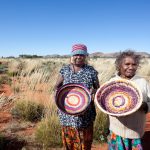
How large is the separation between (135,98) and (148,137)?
3096mm

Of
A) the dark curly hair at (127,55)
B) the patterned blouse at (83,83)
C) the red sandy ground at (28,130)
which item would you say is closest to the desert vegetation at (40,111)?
the red sandy ground at (28,130)

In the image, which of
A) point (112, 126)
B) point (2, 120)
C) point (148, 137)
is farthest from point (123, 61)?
point (2, 120)

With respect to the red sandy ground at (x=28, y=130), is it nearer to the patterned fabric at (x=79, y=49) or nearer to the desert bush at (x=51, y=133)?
the desert bush at (x=51, y=133)

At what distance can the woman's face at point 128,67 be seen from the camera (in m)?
3.54

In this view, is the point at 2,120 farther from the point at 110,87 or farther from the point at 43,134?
the point at 110,87

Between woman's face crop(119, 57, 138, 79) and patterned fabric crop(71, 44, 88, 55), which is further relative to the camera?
patterned fabric crop(71, 44, 88, 55)

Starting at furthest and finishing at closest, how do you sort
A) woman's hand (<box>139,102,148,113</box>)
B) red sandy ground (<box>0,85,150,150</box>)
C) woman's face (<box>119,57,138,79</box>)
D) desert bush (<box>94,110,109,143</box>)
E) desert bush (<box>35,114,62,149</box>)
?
desert bush (<box>94,110,109,143</box>) < red sandy ground (<box>0,85,150,150</box>) < desert bush (<box>35,114,62,149</box>) < woman's face (<box>119,57,138,79</box>) < woman's hand (<box>139,102,148,113</box>)

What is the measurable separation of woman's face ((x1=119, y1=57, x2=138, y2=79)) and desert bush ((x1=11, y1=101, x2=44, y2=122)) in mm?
4643

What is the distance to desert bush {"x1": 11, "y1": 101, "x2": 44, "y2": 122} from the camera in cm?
795

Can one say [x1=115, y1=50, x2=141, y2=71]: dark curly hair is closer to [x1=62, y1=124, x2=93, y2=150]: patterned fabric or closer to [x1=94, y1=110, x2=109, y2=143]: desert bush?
[x1=62, y1=124, x2=93, y2=150]: patterned fabric

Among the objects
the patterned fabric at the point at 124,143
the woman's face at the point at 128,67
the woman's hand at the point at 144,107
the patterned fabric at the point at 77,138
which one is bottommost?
the patterned fabric at the point at 77,138

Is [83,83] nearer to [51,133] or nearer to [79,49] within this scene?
[79,49]

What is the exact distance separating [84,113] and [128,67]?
104 centimetres

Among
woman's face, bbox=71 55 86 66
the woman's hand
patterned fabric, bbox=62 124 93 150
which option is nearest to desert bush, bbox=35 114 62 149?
patterned fabric, bbox=62 124 93 150
